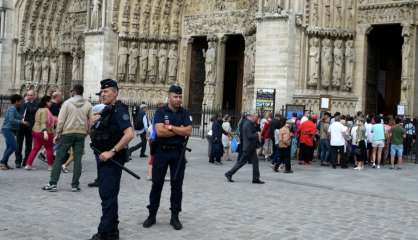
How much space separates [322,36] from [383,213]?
13.3m

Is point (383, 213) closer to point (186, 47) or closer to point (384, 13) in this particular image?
point (384, 13)

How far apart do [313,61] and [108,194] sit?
1596 cm

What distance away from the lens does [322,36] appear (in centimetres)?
2116

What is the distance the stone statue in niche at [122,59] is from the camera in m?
27.5

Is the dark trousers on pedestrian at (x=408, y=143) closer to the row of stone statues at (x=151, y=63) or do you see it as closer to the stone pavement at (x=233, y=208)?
the stone pavement at (x=233, y=208)

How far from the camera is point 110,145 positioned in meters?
6.39

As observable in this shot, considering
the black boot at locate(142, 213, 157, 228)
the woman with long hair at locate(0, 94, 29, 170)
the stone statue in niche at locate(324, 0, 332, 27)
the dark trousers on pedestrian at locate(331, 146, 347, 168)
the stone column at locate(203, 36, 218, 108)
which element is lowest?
the black boot at locate(142, 213, 157, 228)

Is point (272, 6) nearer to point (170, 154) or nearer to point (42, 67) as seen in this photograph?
point (170, 154)

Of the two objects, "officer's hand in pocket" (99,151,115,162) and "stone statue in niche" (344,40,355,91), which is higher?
"stone statue in niche" (344,40,355,91)

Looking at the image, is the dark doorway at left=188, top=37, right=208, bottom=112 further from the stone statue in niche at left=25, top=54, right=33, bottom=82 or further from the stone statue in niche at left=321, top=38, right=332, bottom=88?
the stone statue in niche at left=25, top=54, right=33, bottom=82

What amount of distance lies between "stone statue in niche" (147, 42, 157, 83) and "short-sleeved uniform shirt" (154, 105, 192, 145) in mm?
20893

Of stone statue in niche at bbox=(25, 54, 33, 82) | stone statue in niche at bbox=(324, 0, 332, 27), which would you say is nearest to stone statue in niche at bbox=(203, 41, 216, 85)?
stone statue in niche at bbox=(324, 0, 332, 27)

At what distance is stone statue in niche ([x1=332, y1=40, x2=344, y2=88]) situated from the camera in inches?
840

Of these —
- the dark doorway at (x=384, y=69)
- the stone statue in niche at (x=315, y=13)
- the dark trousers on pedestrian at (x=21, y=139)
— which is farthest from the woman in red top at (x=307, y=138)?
the dark trousers on pedestrian at (x=21, y=139)
